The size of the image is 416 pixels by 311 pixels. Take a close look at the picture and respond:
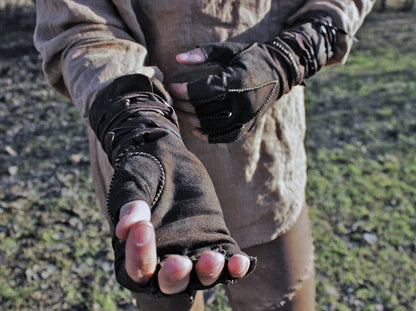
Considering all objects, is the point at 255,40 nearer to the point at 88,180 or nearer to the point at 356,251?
the point at 356,251

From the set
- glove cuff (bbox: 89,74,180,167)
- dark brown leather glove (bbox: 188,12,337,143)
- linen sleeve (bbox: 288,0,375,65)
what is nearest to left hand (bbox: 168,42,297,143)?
dark brown leather glove (bbox: 188,12,337,143)

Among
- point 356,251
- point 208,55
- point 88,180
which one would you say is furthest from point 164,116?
point 88,180

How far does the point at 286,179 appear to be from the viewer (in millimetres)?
1801

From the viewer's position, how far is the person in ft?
3.32

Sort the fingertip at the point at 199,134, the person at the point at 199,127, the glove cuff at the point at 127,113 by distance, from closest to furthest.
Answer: the person at the point at 199,127, the glove cuff at the point at 127,113, the fingertip at the point at 199,134

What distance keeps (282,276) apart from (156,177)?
0.97 meters

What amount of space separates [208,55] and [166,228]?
641mm

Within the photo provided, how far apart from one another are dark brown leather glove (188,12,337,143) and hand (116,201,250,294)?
56 cm

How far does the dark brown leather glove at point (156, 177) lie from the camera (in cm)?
101

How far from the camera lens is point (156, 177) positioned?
3.55ft

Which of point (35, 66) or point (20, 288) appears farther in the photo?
Result: point (35, 66)

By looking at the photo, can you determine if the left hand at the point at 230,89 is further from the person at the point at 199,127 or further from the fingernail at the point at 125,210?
the fingernail at the point at 125,210

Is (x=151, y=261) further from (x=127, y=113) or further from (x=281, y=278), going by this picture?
(x=281, y=278)

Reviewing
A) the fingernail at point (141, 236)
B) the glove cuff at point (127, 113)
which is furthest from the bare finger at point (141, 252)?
the glove cuff at point (127, 113)
